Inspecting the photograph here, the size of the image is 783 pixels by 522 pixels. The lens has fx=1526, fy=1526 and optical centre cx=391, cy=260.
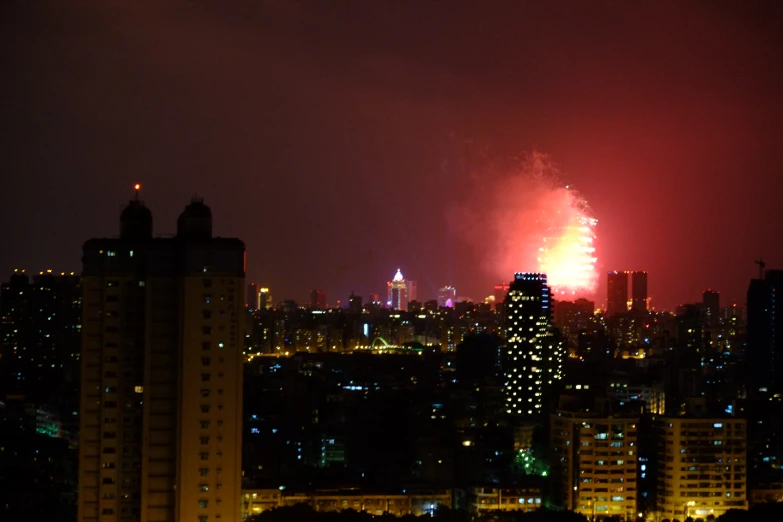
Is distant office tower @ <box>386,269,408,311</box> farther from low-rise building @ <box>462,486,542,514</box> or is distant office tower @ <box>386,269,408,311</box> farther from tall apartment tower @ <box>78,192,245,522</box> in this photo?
tall apartment tower @ <box>78,192,245,522</box>

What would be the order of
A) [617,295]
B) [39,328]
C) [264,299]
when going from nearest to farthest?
[39,328], [264,299], [617,295]

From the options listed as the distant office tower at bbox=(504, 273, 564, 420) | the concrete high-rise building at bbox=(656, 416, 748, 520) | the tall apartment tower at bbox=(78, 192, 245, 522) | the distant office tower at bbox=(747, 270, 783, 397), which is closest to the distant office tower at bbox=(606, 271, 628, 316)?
the distant office tower at bbox=(747, 270, 783, 397)

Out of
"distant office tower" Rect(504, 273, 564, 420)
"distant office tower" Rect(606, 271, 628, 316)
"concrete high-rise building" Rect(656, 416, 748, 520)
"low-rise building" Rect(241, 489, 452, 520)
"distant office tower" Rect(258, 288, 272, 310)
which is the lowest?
"low-rise building" Rect(241, 489, 452, 520)

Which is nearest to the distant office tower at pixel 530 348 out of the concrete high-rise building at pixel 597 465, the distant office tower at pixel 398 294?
the concrete high-rise building at pixel 597 465

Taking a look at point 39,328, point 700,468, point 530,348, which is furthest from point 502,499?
point 39,328

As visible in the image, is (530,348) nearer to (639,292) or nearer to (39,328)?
(39,328)
